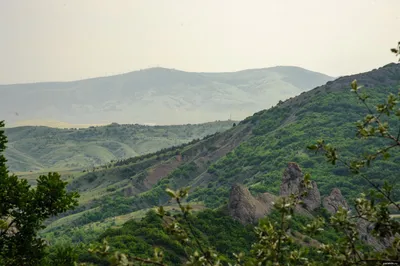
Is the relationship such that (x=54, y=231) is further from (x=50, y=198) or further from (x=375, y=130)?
(x=375, y=130)

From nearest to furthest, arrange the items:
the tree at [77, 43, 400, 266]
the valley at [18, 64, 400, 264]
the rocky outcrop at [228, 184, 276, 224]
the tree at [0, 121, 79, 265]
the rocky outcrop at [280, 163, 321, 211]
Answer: the tree at [77, 43, 400, 266] < the tree at [0, 121, 79, 265] < the rocky outcrop at [228, 184, 276, 224] < the rocky outcrop at [280, 163, 321, 211] < the valley at [18, 64, 400, 264]

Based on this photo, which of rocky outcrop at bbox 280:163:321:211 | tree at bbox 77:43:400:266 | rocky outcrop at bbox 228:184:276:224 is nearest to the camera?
tree at bbox 77:43:400:266

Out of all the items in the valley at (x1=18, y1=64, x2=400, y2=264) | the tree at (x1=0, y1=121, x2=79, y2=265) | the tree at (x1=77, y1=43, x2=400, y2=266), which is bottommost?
the valley at (x1=18, y1=64, x2=400, y2=264)

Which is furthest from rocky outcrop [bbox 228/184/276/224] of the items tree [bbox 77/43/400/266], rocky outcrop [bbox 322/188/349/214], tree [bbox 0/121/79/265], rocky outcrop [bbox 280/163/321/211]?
tree [bbox 77/43/400/266]

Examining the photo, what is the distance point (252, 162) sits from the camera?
4963 inches

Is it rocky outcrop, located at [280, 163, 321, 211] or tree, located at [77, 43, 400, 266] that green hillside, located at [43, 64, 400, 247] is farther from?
tree, located at [77, 43, 400, 266]

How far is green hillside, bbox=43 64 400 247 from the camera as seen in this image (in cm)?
10500

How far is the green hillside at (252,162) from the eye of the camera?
105000 millimetres

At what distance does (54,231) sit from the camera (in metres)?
110

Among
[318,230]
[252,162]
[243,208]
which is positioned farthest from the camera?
[252,162]

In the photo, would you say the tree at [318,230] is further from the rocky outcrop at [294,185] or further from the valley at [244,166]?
the valley at [244,166]

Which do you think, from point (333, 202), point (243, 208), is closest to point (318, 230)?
point (243, 208)

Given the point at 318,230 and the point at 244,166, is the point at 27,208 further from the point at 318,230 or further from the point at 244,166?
the point at 244,166

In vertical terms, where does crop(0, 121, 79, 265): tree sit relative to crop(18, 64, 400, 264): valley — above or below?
above
